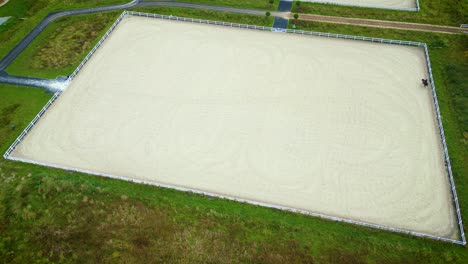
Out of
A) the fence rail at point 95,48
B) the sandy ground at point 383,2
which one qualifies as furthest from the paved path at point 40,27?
the sandy ground at point 383,2

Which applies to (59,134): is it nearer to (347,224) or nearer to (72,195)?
(72,195)

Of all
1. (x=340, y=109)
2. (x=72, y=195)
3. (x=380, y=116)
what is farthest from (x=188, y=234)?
(x=380, y=116)

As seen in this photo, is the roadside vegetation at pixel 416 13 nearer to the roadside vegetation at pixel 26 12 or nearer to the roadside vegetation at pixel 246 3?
the roadside vegetation at pixel 246 3

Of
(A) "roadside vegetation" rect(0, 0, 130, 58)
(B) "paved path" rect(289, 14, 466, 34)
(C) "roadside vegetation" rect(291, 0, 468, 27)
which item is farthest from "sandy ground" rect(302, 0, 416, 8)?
(A) "roadside vegetation" rect(0, 0, 130, 58)

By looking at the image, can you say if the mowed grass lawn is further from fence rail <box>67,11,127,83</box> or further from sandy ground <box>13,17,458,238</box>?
fence rail <box>67,11,127,83</box>

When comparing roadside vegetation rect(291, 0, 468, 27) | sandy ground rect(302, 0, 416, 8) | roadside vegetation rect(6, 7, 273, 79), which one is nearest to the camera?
roadside vegetation rect(6, 7, 273, 79)

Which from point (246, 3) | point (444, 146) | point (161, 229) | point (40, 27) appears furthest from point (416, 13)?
point (40, 27)

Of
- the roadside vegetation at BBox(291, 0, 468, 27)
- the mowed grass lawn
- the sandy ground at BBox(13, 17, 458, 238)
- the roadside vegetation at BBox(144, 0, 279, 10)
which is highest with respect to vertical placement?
the roadside vegetation at BBox(291, 0, 468, 27)
